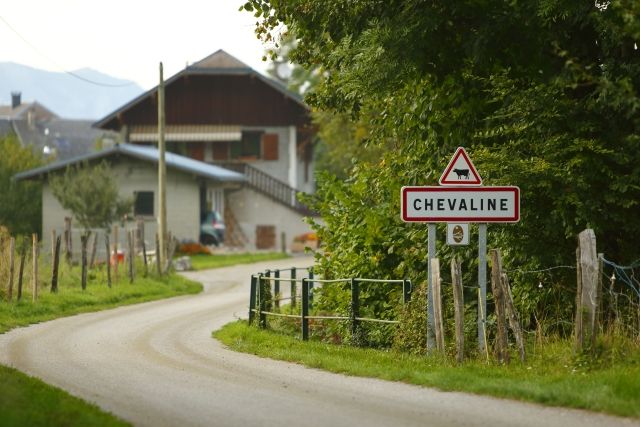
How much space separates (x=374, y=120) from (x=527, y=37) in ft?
16.0

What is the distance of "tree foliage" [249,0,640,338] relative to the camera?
17.5 meters

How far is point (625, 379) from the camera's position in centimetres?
1345

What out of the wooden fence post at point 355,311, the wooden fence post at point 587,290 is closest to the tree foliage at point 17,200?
the wooden fence post at point 355,311

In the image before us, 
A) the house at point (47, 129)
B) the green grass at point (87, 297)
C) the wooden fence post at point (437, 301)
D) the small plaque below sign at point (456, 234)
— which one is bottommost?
the green grass at point (87, 297)

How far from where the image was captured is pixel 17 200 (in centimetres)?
5962

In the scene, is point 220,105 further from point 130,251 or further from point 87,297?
point 87,297

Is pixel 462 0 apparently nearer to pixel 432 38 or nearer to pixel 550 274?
pixel 432 38

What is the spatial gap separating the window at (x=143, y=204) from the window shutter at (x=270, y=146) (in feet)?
38.1

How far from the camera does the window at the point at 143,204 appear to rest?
59.2 metres

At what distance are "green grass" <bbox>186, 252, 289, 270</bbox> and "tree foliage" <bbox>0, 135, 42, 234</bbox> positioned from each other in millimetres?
7945

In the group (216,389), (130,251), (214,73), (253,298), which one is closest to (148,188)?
(214,73)

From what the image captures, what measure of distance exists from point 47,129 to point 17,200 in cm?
5855

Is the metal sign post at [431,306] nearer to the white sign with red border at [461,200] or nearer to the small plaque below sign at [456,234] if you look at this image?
the small plaque below sign at [456,234]

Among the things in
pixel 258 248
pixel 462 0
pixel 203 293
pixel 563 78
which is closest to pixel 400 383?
pixel 563 78
